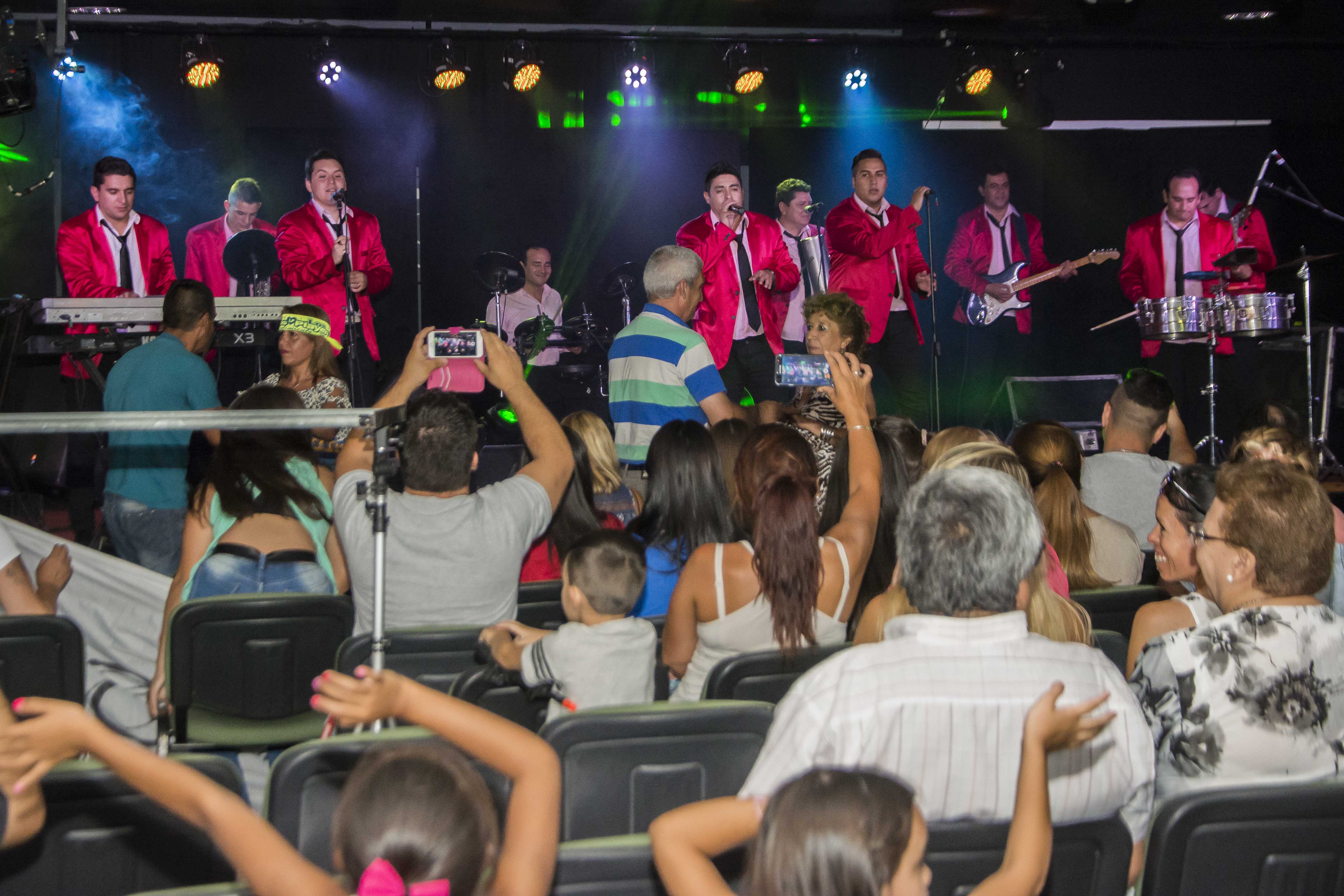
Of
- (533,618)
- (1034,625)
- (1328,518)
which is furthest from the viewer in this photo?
(533,618)

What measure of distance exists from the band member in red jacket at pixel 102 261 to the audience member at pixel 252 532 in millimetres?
4156

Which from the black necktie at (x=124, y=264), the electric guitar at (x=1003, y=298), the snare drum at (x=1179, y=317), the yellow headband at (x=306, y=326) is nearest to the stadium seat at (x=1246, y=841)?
the yellow headband at (x=306, y=326)

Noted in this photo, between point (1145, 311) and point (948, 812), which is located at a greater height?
point (1145, 311)

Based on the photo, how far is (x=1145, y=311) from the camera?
7496 millimetres

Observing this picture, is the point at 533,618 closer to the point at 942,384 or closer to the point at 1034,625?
the point at 1034,625

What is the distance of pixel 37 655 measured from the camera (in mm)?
2449

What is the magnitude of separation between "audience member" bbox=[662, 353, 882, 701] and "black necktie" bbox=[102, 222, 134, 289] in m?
6.04

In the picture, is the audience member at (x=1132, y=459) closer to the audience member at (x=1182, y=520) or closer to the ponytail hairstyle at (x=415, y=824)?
the audience member at (x=1182, y=520)

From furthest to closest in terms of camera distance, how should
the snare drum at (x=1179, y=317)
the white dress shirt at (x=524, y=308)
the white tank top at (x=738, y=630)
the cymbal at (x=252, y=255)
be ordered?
the white dress shirt at (x=524, y=308) < the cymbal at (x=252, y=255) < the snare drum at (x=1179, y=317) < the white tank top at (x=738, y=630)

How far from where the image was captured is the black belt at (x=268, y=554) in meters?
3.01

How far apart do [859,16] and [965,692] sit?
8.10 m

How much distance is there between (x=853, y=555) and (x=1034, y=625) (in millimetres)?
578

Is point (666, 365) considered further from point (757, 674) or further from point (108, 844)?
point (108, 844)

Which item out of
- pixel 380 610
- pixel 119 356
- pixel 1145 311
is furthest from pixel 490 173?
pixel 380 610
